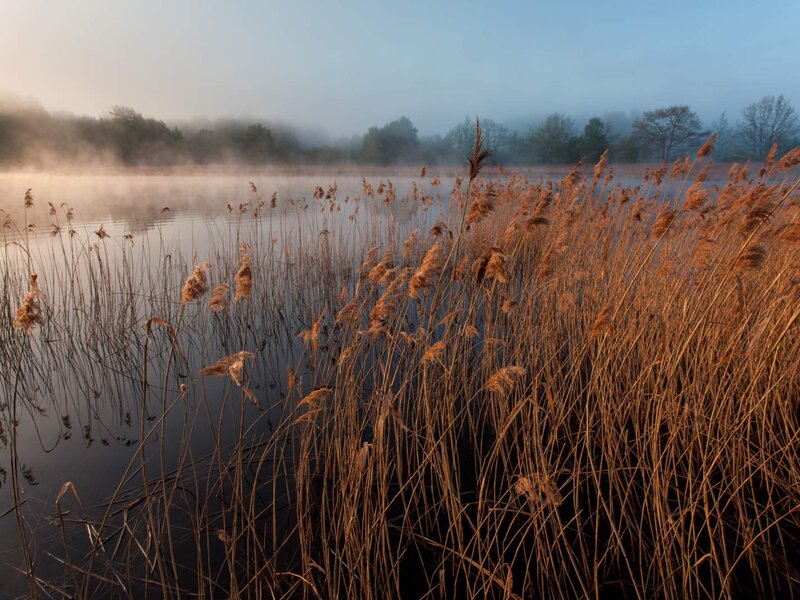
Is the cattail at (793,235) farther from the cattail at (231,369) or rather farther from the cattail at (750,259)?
the cattail at (231,369)

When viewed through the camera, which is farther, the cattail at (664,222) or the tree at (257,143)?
the tree at (257,143)

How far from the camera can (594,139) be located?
3750 centimetres

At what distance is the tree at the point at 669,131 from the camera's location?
2738 centimetres

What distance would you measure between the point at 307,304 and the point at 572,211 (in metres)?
3.73

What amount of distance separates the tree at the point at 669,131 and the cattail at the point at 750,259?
2973 cm

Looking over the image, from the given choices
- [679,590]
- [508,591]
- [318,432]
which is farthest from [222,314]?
[679,590]

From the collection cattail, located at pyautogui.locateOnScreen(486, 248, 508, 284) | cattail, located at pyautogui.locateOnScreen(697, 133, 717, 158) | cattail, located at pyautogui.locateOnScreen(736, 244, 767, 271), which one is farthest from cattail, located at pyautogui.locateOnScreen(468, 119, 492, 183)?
cattail, located at pyautogui.locateOnScreen(697, 133, 717, 158)

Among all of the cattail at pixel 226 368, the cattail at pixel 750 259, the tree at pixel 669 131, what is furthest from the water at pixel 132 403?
the tree at pixel 669 131

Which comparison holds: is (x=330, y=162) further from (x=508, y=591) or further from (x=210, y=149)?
(x=508, y=591)

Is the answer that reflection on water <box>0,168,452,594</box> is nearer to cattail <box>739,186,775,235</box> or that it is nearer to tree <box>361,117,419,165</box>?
cattail <box>739,186,775,235</box>

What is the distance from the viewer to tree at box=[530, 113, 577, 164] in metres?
38.9

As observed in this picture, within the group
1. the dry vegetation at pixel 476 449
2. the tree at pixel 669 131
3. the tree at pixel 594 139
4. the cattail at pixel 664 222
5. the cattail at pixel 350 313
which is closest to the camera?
the dry vegetation at pixel 476 449

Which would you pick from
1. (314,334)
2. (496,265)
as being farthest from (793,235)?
(314,334)

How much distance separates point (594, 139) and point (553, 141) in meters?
3.78
